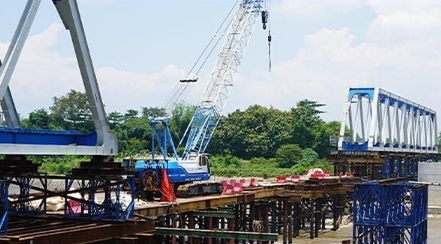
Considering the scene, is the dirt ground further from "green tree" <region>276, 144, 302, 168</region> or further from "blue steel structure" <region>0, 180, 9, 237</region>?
"green tree" <region>276, 144, 302, 168</region>

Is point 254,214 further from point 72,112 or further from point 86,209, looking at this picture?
point 86,209

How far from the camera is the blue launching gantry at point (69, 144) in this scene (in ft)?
64.7

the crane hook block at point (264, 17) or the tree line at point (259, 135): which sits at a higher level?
the crane hook block at point (264, 17)

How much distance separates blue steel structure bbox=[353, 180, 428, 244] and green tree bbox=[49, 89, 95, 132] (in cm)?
1350

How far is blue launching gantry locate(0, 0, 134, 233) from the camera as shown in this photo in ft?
64.7

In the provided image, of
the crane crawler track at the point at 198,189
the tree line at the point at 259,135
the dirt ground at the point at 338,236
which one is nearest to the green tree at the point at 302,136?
the tree line at the point at 259,135

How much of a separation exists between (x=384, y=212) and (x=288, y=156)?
74300 mm

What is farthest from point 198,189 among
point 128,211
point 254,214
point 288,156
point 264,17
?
point 288,156

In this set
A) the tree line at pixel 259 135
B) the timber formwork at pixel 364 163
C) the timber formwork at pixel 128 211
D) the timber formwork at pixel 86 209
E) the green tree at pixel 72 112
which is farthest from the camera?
the tree line at pixel 259 135

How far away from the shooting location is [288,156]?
371 ft

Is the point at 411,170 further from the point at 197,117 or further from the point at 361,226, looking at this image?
the point at 361,226

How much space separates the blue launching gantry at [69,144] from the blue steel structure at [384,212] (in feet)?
58.5

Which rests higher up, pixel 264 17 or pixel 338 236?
pixel 264 17

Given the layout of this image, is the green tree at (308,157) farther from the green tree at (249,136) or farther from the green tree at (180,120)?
the green tree at (180,120)
